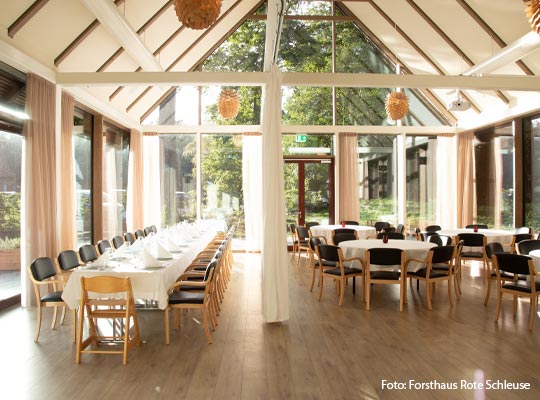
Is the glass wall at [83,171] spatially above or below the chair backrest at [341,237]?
above

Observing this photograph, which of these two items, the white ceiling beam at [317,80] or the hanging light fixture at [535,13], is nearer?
the hanging light fixture at [535,13]

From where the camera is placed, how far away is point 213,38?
1145 cm

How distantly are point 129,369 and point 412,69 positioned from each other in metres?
10.5

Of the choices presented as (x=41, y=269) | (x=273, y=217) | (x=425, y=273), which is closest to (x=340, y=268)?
(x=425, y=273)

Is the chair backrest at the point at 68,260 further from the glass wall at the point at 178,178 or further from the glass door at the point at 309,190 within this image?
the glass door at the point at 309,190

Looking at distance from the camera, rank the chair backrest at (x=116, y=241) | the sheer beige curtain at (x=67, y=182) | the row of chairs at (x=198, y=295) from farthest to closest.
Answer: the chair backrest at (x=116, y=241) → the sheer beige curtain at (x=67, y=182) → the row of chairs at (x=198, y=295)

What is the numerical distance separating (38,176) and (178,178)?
5942mm

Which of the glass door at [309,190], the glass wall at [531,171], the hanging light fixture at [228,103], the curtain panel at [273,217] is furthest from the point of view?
the glass door at [309,190]

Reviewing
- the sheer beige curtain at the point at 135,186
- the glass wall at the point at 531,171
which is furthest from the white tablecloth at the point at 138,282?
the glass wall at the point at 531,171

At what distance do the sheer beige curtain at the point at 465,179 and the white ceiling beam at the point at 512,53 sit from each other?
378cm

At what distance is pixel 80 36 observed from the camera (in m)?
7.06

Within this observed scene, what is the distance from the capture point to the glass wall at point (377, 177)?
12547 mm

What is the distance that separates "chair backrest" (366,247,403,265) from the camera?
6.29 metres

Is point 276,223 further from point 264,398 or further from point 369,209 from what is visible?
point 369,209
